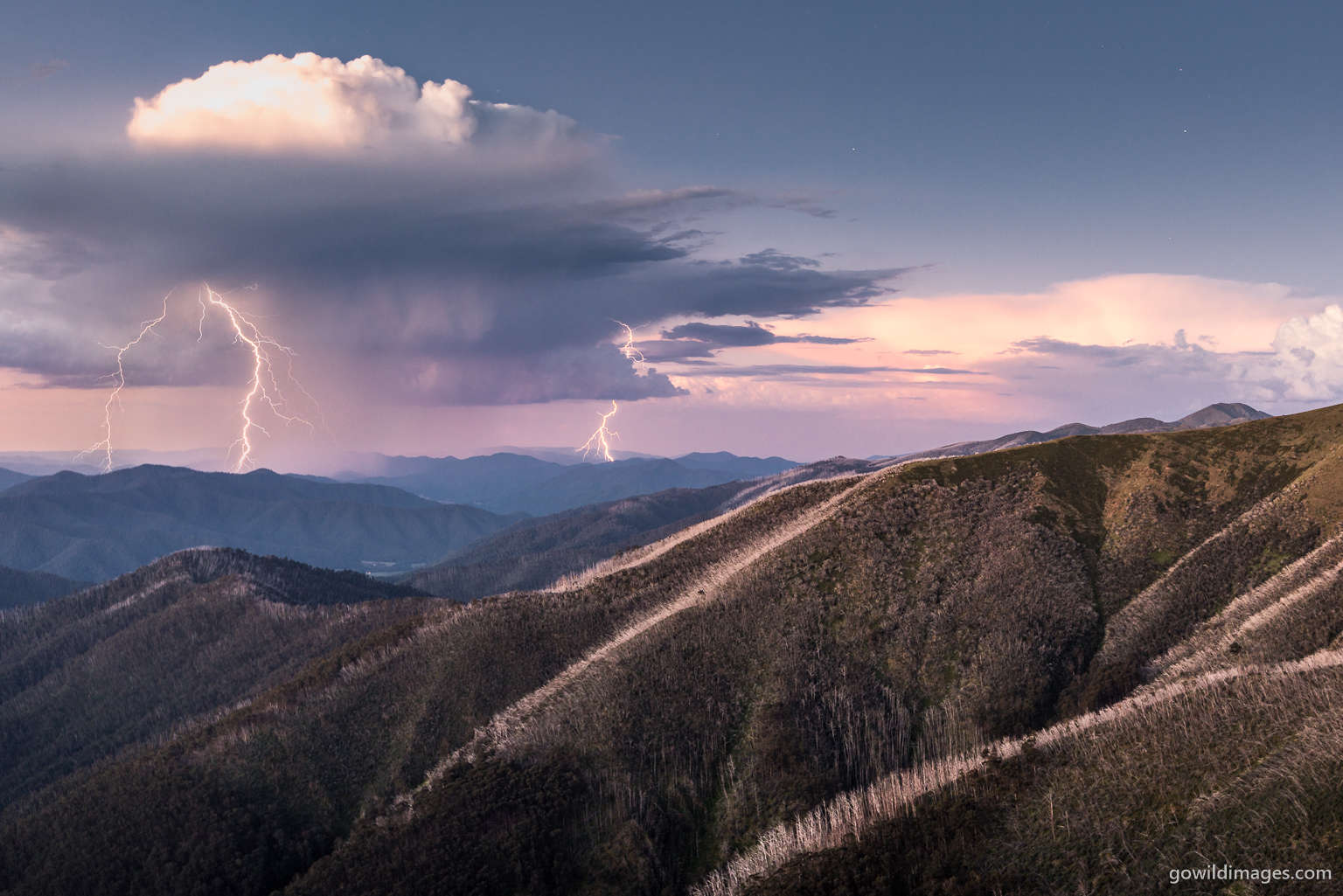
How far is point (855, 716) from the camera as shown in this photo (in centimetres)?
7181

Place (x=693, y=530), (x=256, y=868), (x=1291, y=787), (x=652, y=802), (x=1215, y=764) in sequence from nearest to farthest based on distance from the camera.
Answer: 1. (x=1291, y=787)
2. (x=1215, y=764)
3. (x=652, y=802)
4. (x=256, y=868)
5. (x=693, y=530)

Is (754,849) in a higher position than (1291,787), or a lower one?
lower

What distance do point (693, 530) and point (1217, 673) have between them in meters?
91.6

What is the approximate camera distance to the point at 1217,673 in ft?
178

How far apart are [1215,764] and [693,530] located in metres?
104

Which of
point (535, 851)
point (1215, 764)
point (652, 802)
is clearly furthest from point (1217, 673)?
point (535, 851)

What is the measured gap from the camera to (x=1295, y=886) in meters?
27.8

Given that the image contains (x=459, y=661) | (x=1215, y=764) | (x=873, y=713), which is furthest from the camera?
(x=459, y=661)

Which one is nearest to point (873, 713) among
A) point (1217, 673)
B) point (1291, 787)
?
point (1217, 673)

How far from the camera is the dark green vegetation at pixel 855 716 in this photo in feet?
127

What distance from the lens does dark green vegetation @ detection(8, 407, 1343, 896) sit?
38.8m

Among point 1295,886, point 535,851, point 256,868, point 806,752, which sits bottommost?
point 256,868

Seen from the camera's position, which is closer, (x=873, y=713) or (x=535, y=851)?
(x=535, y=851)

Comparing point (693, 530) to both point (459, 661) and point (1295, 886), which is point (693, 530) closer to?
point (459, 661)
